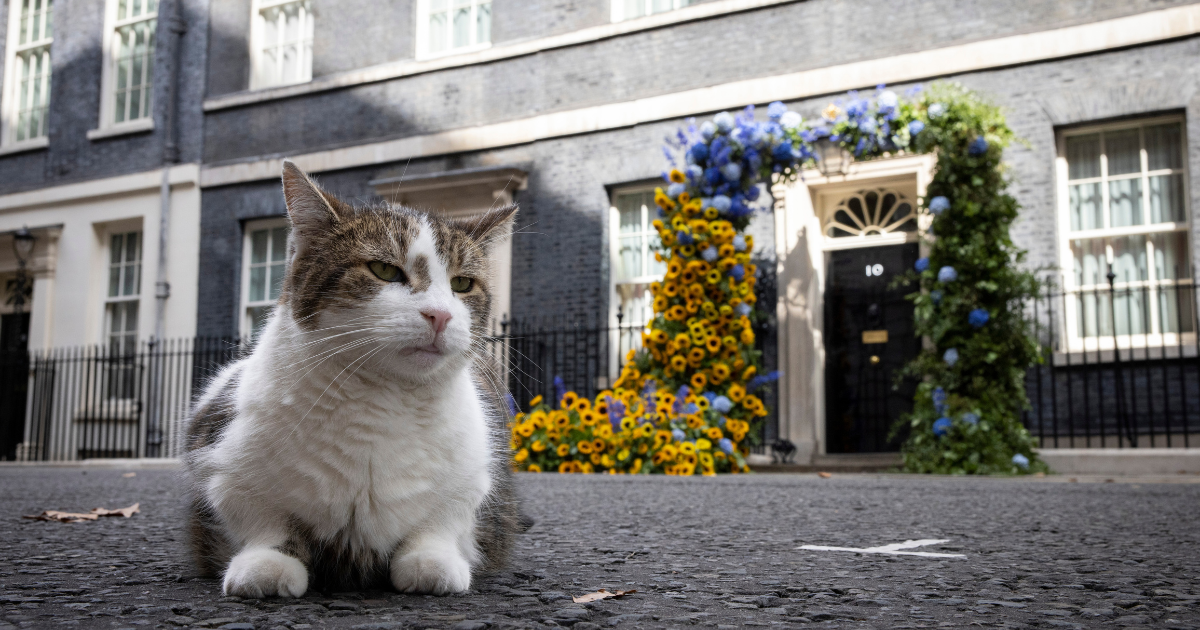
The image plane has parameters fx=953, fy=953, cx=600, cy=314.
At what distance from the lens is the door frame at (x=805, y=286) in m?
11.0

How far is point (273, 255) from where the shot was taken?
48.8 ft

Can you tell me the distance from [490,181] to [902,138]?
572cm

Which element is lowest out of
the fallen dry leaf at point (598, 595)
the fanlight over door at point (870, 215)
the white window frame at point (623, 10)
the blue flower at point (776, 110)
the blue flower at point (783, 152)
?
the fallen dry leaf at point (598, 595)

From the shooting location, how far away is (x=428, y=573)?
2.01 meters

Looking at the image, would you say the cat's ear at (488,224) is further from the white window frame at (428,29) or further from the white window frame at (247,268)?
the white window frame at (247,268)

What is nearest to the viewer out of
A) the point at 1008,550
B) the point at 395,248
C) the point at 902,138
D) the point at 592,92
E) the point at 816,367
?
the point at 395,248

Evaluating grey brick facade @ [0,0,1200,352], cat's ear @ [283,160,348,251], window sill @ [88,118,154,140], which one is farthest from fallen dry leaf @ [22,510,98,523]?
window sill @ [88,118,154,140]

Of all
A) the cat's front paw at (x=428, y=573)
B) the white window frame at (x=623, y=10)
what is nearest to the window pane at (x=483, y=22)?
the white window frame at (x=623, y=10)

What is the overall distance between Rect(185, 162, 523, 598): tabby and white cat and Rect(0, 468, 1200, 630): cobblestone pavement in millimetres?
103

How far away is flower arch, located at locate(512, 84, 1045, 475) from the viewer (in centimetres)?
866

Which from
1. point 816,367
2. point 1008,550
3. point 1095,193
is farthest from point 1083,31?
point 1008,550

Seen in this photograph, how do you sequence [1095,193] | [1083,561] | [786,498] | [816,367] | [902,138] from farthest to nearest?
[816,367], [1095,193], [902,138], [786,498], [1083,561]

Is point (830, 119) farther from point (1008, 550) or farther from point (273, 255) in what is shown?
point (273, 255)

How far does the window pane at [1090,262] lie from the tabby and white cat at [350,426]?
9.46 m
